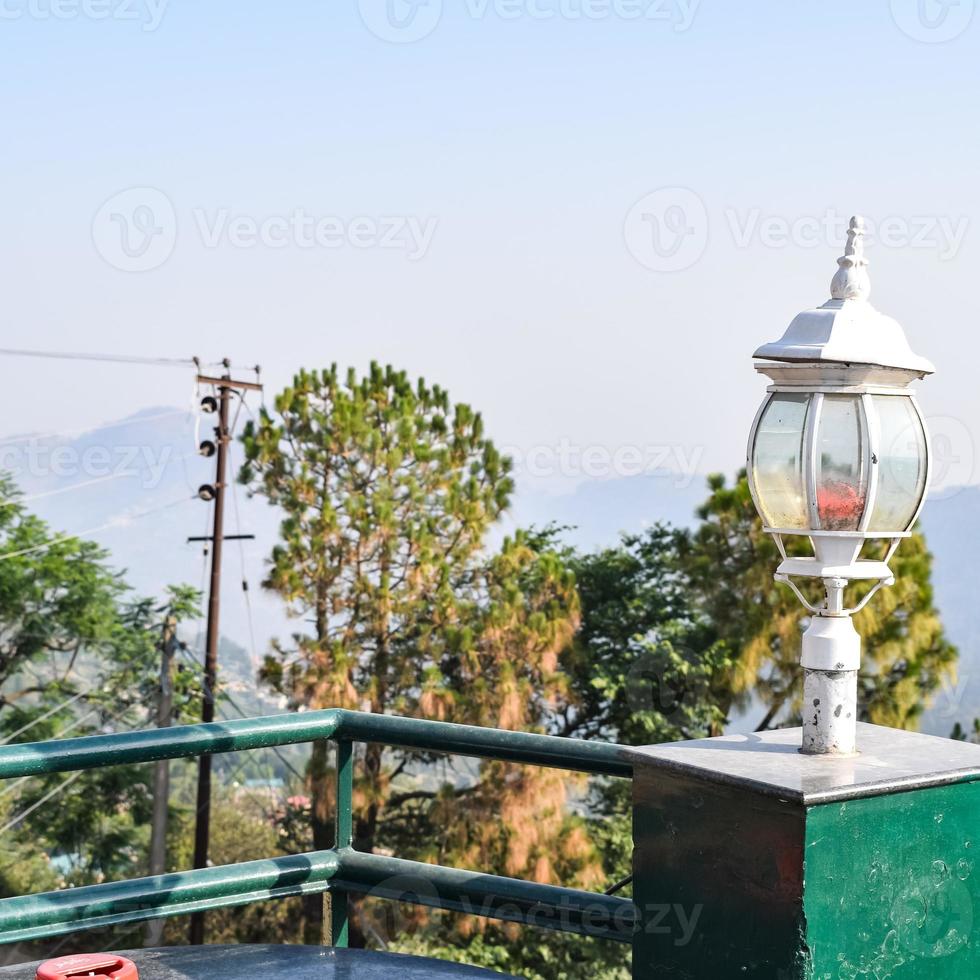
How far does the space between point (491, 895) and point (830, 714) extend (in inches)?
21.1

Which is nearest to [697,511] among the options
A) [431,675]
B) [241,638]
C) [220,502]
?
[431,675]

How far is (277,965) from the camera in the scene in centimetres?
139

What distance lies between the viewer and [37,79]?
23.7 m

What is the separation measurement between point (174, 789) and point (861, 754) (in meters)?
15.9

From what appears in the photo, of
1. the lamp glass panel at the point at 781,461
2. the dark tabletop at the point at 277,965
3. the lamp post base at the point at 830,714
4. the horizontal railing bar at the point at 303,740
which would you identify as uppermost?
the lamp glass panel at the point at 781,461

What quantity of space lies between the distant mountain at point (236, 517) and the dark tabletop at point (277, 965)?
7543mm

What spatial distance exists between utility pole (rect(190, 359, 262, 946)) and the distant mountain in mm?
182

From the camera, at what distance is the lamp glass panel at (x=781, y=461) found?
1.51 m

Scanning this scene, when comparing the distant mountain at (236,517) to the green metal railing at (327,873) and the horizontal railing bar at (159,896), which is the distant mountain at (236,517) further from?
the horizontal railing bar at (159,896)

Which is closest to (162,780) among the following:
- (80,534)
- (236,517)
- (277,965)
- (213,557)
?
(213,557)

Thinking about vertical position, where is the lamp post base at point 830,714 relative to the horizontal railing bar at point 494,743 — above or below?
above

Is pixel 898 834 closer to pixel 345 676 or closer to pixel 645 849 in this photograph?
pixel 645 849

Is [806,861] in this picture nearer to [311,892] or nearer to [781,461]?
[781,461]

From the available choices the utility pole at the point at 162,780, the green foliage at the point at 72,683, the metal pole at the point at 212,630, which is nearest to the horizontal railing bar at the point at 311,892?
the utility pole at the point at 162,780
